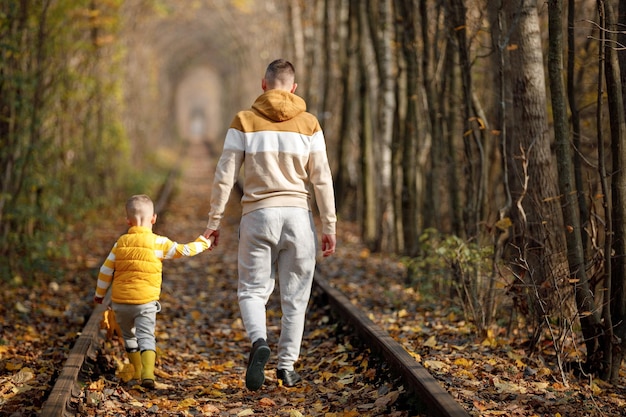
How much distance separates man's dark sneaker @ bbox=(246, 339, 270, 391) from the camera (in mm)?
5664

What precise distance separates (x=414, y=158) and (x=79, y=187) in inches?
324

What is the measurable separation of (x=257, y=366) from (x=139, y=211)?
1.39 metres

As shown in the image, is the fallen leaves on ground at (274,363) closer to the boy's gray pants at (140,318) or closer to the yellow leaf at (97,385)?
the yellow leaf at (97,385)

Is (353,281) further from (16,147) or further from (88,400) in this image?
(88,400)

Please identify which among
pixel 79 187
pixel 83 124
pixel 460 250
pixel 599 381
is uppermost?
pixel 83 124

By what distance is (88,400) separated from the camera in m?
5.45

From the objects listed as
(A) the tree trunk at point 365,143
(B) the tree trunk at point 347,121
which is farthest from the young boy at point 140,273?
(B) the tree trunk at point 347,121

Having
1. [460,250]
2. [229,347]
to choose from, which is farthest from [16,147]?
[460,250]

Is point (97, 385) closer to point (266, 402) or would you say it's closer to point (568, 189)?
point (266, 402)

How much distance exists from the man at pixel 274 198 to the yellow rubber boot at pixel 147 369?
0.75 m

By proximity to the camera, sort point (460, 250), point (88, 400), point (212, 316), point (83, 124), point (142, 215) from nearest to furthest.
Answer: point (88, 400) < point (142, 215) < point (460, 250) < point (212, 316) < point (83, 124)

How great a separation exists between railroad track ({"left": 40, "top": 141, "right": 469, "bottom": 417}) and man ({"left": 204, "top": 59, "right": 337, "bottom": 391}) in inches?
13.6

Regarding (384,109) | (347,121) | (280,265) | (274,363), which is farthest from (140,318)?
(347,121)

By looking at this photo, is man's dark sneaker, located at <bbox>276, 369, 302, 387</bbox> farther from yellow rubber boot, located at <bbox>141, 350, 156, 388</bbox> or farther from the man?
yellow rubber boot, located at <bbox>141, 350, 156, 388</bbox>
